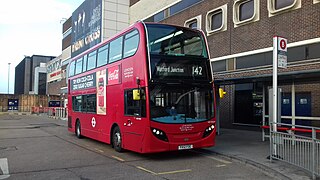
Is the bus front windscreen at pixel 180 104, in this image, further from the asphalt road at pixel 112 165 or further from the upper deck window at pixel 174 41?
the asphalt road at pixel 112 165

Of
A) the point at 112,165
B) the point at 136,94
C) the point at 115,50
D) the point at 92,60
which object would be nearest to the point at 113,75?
the point at 115,50

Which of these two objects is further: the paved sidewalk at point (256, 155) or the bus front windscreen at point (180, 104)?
the bus front windscreen at point (180, 104)

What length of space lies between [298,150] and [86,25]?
36.9 metres

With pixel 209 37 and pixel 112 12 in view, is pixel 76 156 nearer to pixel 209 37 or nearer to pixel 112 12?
pixel 209 37

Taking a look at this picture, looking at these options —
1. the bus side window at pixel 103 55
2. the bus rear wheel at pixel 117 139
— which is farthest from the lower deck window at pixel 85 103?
the bus rear wheel at pixel 117 139

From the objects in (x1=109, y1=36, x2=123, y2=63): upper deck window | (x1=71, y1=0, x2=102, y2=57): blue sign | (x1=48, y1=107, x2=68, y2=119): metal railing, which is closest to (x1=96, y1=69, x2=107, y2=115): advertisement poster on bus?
(x1=109, y1=36, x2=123, y2=63): upper deck window

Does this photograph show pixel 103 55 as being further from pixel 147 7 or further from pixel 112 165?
pixel 147 7

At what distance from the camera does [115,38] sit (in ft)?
39.1

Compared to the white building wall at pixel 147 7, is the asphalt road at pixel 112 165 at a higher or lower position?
lower

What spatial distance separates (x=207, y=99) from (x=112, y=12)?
28.6 metres

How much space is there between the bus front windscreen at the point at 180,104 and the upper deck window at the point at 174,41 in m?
1.04

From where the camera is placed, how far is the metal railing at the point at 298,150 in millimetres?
7000

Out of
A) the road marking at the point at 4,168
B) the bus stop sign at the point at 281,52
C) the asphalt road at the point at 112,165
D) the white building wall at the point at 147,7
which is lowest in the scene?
the road marking at the point at 4,168

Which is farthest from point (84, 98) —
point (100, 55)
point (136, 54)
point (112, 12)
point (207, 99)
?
point (112, 12)
